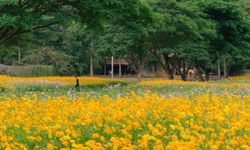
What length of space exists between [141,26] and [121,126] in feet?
42.9

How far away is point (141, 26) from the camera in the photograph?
64.8 feet

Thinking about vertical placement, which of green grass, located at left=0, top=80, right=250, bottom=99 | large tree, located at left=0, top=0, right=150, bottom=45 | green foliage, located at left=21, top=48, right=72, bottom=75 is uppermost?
large tree, located at left=0, top=0, right=150, bottom=45

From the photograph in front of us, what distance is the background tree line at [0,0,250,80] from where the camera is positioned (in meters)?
17.5

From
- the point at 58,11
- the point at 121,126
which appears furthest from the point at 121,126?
the point at 58,11

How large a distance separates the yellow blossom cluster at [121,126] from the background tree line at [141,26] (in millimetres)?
8593

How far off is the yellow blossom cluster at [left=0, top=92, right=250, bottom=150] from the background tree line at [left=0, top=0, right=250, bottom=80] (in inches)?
338

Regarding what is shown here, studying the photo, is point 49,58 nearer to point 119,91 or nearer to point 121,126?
point 119,91

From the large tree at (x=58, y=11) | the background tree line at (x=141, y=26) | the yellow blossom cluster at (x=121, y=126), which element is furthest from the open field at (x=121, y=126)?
the background tree line at (x=141, y=26)

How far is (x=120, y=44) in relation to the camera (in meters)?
29.1

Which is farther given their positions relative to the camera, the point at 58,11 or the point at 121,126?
the point at 58,11

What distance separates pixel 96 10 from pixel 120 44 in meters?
11.6

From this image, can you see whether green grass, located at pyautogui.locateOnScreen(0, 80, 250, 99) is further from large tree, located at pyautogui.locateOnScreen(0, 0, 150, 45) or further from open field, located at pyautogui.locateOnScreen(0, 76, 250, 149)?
open field, located at pyautogui.locateOnScreen(0, 76, 250, 149)

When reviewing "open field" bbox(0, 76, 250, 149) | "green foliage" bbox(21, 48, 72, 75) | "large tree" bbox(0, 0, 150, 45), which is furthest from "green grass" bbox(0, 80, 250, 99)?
"green foliage" bbox(21, 48, 72, 75)

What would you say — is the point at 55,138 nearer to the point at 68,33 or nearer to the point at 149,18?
the point at 149,18
